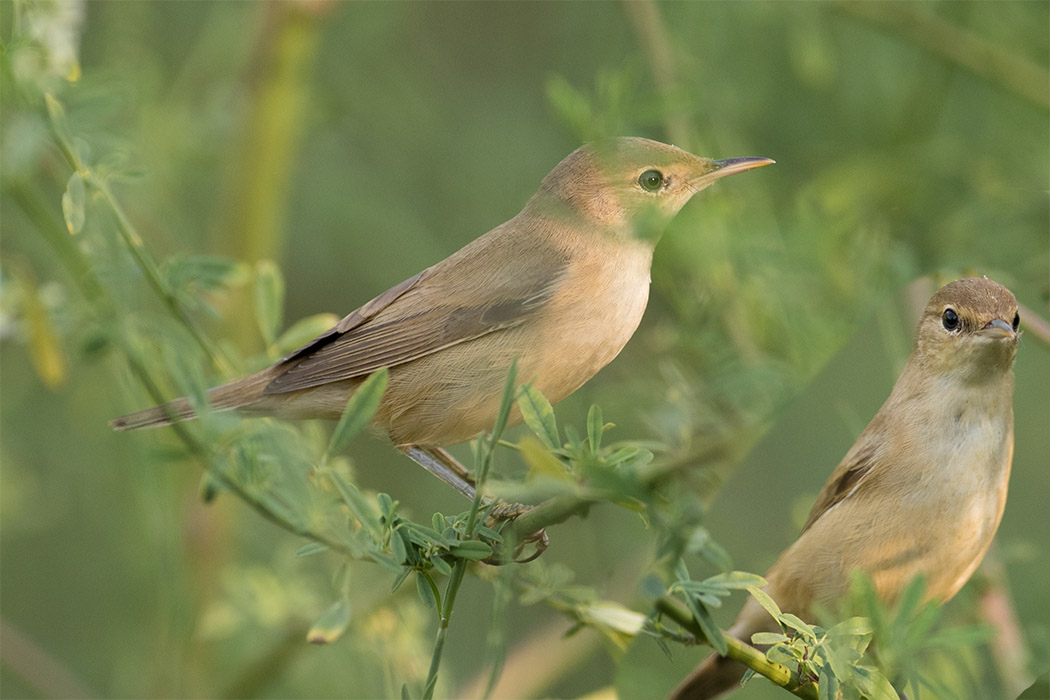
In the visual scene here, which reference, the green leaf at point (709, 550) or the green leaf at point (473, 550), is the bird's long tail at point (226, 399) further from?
the green leaf at point (709, 550)

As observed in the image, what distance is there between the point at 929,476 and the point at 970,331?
0.54 ft

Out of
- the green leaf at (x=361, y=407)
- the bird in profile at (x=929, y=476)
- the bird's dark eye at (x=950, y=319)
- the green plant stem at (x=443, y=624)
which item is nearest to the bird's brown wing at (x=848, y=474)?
the bird in profile at (x=929, y=476)

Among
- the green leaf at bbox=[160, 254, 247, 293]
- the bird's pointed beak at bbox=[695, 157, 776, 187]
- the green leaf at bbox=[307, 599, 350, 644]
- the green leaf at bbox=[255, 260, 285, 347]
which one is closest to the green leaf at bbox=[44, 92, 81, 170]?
the green leaf at bbox=[160, 254, 247, 293]

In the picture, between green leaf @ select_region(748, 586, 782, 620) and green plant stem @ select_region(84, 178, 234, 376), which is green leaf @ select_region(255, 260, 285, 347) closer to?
green plant stem @ select_region(84, 178, 234, 376)

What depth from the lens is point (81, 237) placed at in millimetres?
1731

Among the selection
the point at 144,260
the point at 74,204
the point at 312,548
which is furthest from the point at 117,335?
the point at 312,548

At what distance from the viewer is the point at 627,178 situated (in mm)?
1170

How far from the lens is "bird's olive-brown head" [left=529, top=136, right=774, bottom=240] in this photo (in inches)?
44.9

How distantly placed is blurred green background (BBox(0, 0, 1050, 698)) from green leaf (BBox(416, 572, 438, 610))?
0.19m

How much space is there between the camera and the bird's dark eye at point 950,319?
37.5 inches

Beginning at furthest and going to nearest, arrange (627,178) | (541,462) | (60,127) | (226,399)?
(226,399), (60,127), (627,178), (541,462)

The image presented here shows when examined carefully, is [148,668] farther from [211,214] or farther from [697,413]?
[697,413]

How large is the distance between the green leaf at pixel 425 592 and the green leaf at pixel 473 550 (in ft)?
0.27

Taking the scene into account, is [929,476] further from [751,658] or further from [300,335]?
[300,335]
